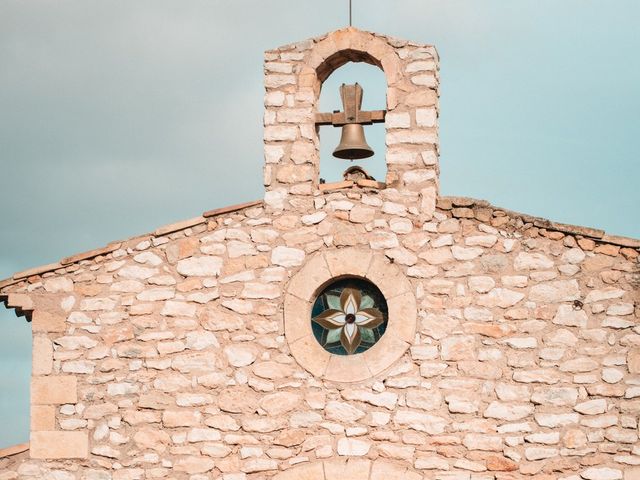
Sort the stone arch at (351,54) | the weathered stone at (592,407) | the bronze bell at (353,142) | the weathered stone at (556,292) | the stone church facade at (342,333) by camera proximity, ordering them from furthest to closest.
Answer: the bronze bell at (353,142)
the stone arch at (351,54)
the weathered stone at (556,292)
the stone church facade at (342,333)
the weathered stone at (592,407)

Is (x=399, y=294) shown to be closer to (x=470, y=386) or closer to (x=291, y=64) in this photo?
(x=470, y=386)

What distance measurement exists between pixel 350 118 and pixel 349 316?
6.66ft

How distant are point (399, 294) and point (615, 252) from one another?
202cm

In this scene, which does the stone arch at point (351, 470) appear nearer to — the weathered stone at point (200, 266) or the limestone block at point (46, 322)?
the weathered stone at point (200, 266)

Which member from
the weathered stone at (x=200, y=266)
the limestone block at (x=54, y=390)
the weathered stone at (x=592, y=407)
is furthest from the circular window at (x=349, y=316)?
the limestone block at (x=54, y=390)

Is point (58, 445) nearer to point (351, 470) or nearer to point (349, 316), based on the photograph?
point (351, 470)

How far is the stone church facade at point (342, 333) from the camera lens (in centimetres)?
1438

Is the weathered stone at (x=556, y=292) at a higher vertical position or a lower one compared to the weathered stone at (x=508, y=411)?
higher

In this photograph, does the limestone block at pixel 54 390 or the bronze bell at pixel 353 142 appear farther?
the bronze bell at pixel 353 142

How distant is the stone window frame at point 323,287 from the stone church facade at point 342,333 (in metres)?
0.02

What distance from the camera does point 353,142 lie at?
51.2ft

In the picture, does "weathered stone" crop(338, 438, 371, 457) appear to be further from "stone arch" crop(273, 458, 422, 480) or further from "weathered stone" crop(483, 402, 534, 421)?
"weathered stone" crop(483, 402, 534, 421)

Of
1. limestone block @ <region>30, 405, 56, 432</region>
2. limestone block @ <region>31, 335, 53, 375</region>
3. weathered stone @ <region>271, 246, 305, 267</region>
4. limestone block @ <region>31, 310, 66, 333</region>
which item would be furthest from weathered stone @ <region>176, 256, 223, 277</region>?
limestone block @ <region>30, 405, 56, 432</region>

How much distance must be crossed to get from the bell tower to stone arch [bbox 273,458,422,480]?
2372mm
